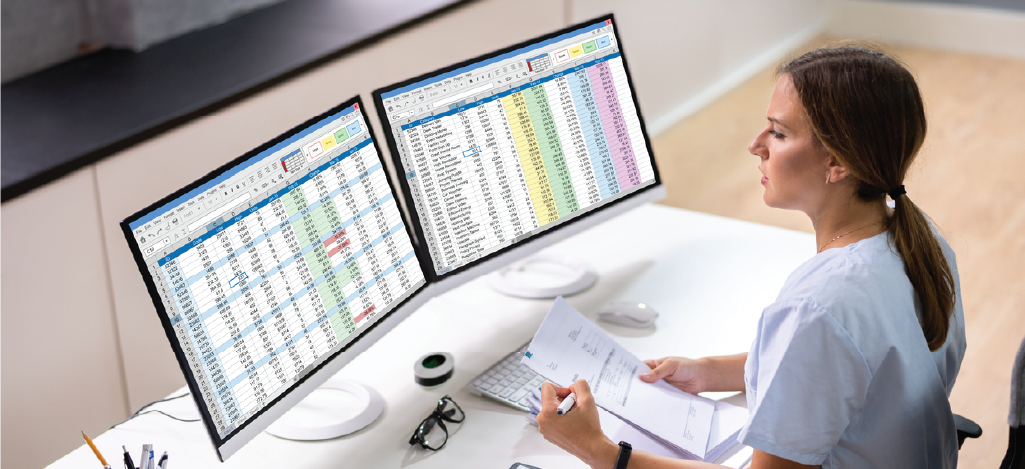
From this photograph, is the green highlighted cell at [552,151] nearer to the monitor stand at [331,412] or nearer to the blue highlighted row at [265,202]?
the blue highlighted row at [265,202]

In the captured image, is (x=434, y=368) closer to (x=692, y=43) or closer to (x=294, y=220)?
(x=294, y=220)

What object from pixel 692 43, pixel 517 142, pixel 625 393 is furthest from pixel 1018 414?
pixel 692 43

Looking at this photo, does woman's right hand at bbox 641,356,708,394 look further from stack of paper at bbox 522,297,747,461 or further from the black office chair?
the black office chair

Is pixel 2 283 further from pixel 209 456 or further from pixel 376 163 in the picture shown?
pixel 376 163

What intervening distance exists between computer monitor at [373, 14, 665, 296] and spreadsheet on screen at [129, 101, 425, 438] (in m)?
0.10

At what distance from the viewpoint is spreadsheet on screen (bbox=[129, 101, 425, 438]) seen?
3.95ft

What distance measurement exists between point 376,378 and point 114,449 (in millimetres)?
418

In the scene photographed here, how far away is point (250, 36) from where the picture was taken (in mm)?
2906

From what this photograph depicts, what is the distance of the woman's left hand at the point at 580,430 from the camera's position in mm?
1273

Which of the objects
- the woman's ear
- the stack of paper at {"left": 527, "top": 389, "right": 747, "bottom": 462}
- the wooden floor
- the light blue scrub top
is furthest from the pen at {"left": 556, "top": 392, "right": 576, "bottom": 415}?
the wooden floor

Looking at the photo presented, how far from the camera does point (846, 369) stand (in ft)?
3.79

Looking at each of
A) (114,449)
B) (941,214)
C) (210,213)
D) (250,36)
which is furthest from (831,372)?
(941,214)

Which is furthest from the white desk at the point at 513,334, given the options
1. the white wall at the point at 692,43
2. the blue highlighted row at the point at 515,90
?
the white wall at the point at 692,43

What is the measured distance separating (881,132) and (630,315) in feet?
2.11
